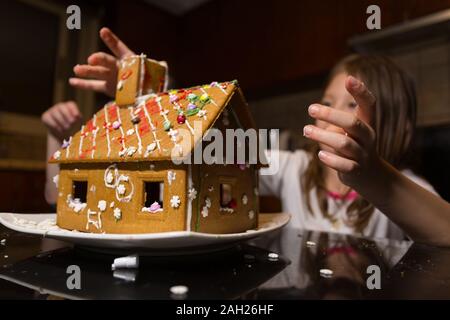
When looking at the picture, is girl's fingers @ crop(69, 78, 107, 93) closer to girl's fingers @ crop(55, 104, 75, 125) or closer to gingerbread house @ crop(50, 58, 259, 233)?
girl's fingers @ crop(55, 104, 75, 125)

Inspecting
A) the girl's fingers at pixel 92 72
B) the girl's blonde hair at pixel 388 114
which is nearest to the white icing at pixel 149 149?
the girl's fingers at pixel 92 72

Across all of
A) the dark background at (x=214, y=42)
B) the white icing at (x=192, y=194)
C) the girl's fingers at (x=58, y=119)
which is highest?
the dark background at (x=214, y=42)

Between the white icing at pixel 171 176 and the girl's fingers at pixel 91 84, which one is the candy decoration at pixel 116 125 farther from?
the girl's fingers at pixel 91 84

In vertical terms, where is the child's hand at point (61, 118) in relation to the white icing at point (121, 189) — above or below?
above

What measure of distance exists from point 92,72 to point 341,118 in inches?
23.6

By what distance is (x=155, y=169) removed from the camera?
549 mm

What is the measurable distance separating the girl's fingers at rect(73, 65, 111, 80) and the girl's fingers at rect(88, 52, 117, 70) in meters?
0.01

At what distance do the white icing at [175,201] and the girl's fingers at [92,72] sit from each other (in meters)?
0.47

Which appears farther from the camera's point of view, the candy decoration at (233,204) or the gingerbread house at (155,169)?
the candy decoration at (233,204)

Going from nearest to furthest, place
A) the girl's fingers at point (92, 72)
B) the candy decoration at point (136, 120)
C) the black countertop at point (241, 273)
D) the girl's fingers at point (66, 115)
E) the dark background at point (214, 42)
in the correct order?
the black countertop at point (241, 273), the candy decoration at point (136, 120), the girl's fingers at point (92, 72), the girl's fingers at point (66, 115), the dark background at point (214, 42)

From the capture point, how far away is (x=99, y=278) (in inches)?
17.2

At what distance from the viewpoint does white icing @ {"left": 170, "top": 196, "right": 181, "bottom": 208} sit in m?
0.53

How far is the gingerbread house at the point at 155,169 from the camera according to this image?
53cm
